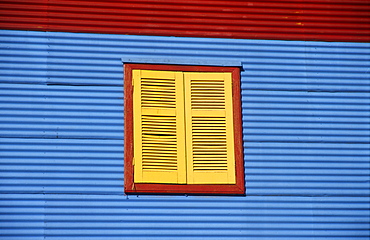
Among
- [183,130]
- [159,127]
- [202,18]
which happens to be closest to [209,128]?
[183,130]

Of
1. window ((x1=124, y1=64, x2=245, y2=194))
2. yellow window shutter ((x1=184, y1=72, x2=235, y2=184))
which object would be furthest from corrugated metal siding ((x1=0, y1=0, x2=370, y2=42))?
yellow window shutter ((x1=184, y1=72, x2=235, y2=184))

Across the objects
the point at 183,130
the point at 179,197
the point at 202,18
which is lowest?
the point at 179,197

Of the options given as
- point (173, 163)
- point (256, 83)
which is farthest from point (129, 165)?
point (256, 83)

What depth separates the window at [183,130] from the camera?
9594 millimetres

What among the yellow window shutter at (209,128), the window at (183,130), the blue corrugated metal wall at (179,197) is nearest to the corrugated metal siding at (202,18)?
→ the blue corrugated metal wall at (179,197)

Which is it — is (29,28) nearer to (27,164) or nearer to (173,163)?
(27,164)

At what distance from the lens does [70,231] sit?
30.5ft

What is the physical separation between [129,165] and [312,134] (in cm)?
258

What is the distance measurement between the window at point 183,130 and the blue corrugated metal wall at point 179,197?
0.50 feet

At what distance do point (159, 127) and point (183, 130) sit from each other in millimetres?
330

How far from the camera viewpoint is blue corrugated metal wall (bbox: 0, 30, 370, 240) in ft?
30.8

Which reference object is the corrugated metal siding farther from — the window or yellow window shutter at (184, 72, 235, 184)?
yellow window shutter at (184, 72, 235, 184)

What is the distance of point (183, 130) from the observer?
32.2 ft

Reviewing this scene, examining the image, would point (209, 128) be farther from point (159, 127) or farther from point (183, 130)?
point (159, 127)
